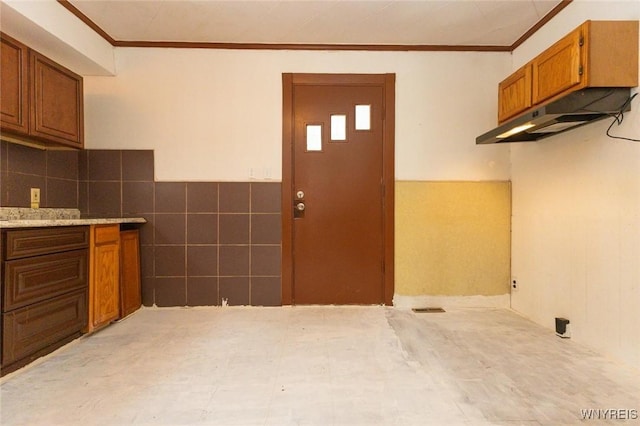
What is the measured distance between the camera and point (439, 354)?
228cm

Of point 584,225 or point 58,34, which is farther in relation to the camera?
point 58,34

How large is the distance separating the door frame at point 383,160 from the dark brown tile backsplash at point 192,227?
8 cm

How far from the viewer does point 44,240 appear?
2.17 meters

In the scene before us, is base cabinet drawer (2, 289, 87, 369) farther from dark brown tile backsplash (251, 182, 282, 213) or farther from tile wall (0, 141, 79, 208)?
dark brown tile backsplash (251, 182, 282, 213)

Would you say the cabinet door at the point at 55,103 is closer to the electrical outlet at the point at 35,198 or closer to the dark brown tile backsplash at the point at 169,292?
the electrical outlet at the point at 35,198

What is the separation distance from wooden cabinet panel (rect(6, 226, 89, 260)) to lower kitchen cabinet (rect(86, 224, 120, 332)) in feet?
0.37

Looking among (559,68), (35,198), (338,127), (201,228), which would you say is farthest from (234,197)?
(559,68)

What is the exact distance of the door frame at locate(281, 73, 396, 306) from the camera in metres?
3.36

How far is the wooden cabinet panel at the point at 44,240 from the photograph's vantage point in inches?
77.4

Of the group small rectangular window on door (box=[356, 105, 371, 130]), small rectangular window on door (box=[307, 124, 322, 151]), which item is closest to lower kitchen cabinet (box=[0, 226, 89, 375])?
small rectangular window on door (box=[307, 124, 322, 151])

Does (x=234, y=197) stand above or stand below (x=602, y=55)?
below

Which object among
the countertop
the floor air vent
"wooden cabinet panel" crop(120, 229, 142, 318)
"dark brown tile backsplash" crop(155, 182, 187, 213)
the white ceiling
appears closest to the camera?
the countertop

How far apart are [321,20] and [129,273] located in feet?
8.76

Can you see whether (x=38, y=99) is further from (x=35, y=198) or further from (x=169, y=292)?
(x=169, y=292)
